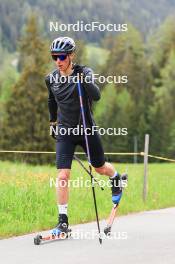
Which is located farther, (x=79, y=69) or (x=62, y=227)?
(x=62, y=227)

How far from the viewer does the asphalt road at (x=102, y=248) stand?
278 inches

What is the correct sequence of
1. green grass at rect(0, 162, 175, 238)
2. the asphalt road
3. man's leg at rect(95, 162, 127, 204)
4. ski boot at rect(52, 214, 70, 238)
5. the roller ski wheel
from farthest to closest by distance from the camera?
green grass at rect(0, 162, 175, 238) → man's leg at rect(95, 162, 127, 204) → ski boot at rect(52, 214, 70, 238) → the roller ski wheel → the asphalt road

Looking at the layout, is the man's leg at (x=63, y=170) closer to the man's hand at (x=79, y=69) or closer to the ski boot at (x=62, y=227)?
the ski boot at (x=62, y=227)

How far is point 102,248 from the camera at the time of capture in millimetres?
7754

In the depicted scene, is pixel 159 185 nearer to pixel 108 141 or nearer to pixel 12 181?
pixel 12 181

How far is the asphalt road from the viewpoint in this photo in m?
7.05

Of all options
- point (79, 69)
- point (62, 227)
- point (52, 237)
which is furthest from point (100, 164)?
point (79, 69)

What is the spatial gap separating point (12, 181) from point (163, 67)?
7888cm

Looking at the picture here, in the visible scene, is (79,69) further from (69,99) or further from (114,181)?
(114,181)

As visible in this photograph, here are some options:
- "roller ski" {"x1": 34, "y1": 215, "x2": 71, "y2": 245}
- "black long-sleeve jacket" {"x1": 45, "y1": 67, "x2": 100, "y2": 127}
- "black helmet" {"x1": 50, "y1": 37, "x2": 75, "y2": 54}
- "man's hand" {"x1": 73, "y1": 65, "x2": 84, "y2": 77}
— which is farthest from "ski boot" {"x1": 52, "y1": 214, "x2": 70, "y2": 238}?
"black helmet" {"x1": 50, "y1": 37, "x2": 75, "y2": 54}

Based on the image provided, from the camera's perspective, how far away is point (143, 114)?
82.4 meters

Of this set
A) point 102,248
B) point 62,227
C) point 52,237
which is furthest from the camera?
point 62,227

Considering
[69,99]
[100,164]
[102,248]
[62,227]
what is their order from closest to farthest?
[102,248], [69,99], [62,227], [100,164]

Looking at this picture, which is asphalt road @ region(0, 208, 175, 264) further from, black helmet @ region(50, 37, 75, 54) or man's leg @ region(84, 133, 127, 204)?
black helmet @ region(50, 37, 75, 54)
